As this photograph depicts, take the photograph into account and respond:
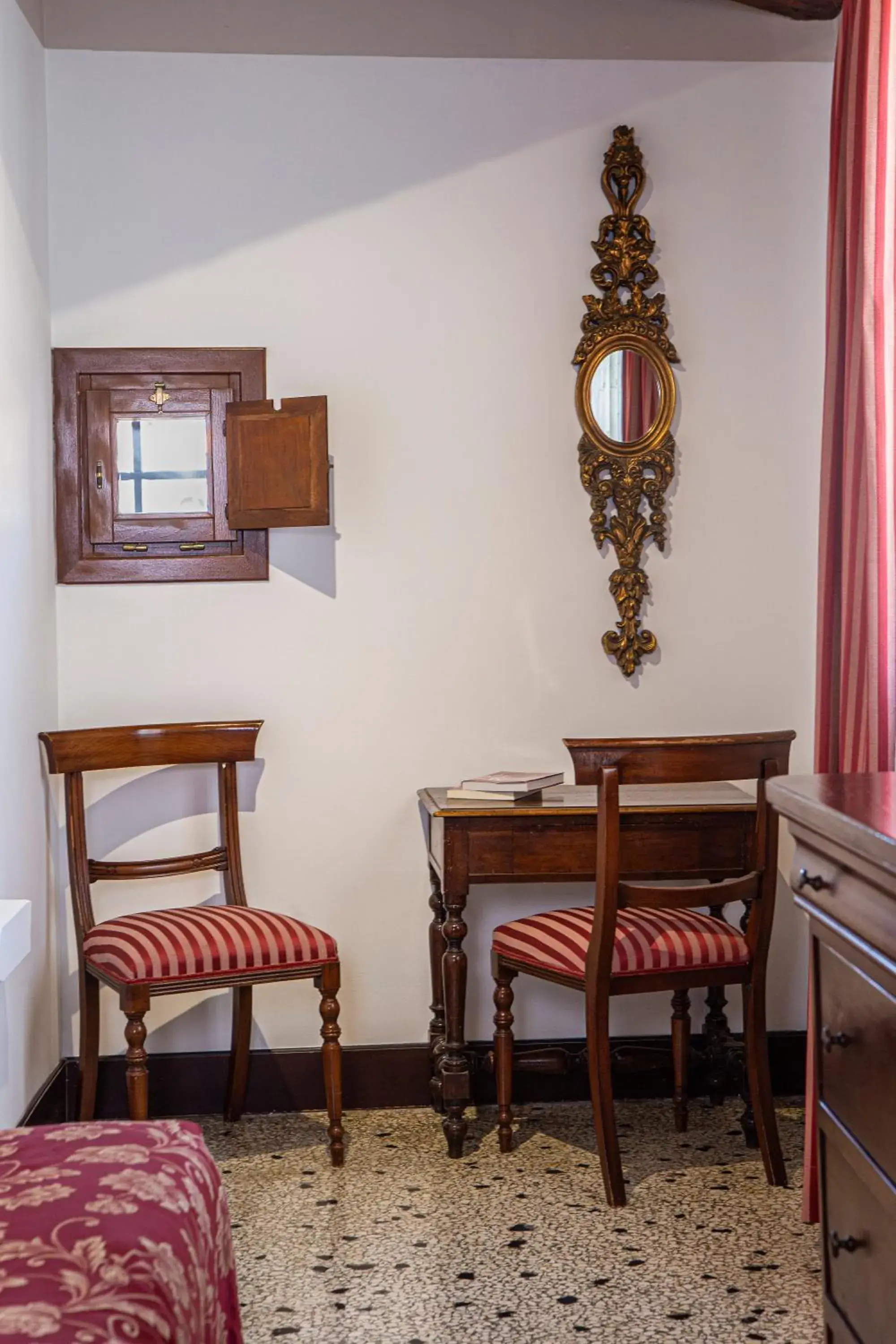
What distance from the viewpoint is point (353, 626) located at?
357 centimetres

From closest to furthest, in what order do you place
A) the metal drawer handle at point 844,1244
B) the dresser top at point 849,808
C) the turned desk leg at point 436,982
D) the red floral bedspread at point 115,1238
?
the red floral bedspread at point 115,1238, the dresser top at point 849,808, the metal drawer handle at point 844,1244, the turned desk leg at point 436,982

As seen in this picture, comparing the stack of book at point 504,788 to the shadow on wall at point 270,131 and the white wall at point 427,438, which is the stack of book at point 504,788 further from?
the shadow on wall at point 270,131

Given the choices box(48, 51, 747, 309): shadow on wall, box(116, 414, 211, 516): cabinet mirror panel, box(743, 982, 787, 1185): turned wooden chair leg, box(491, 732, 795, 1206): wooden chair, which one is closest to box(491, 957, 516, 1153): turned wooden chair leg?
box(491, 732, 795, 1206): wooden chair

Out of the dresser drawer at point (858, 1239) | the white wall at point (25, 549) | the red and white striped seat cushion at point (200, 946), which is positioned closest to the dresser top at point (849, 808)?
the dresser drawer at point (858, 1239)

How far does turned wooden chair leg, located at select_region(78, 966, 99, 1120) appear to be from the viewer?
10.5ft

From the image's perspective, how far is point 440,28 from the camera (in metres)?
3.40

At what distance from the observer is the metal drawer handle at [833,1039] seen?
1.83 meters

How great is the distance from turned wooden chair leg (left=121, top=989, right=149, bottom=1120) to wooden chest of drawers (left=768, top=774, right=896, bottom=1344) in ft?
5.07

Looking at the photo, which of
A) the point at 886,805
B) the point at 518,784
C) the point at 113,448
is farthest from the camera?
the point at 113,448

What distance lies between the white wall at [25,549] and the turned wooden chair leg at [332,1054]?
2.28ft

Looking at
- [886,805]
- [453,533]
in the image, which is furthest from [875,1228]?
[453,533]

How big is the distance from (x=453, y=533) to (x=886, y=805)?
204 cm

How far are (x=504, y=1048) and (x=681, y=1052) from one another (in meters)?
0.49

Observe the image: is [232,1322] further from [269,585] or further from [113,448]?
[113,448]
